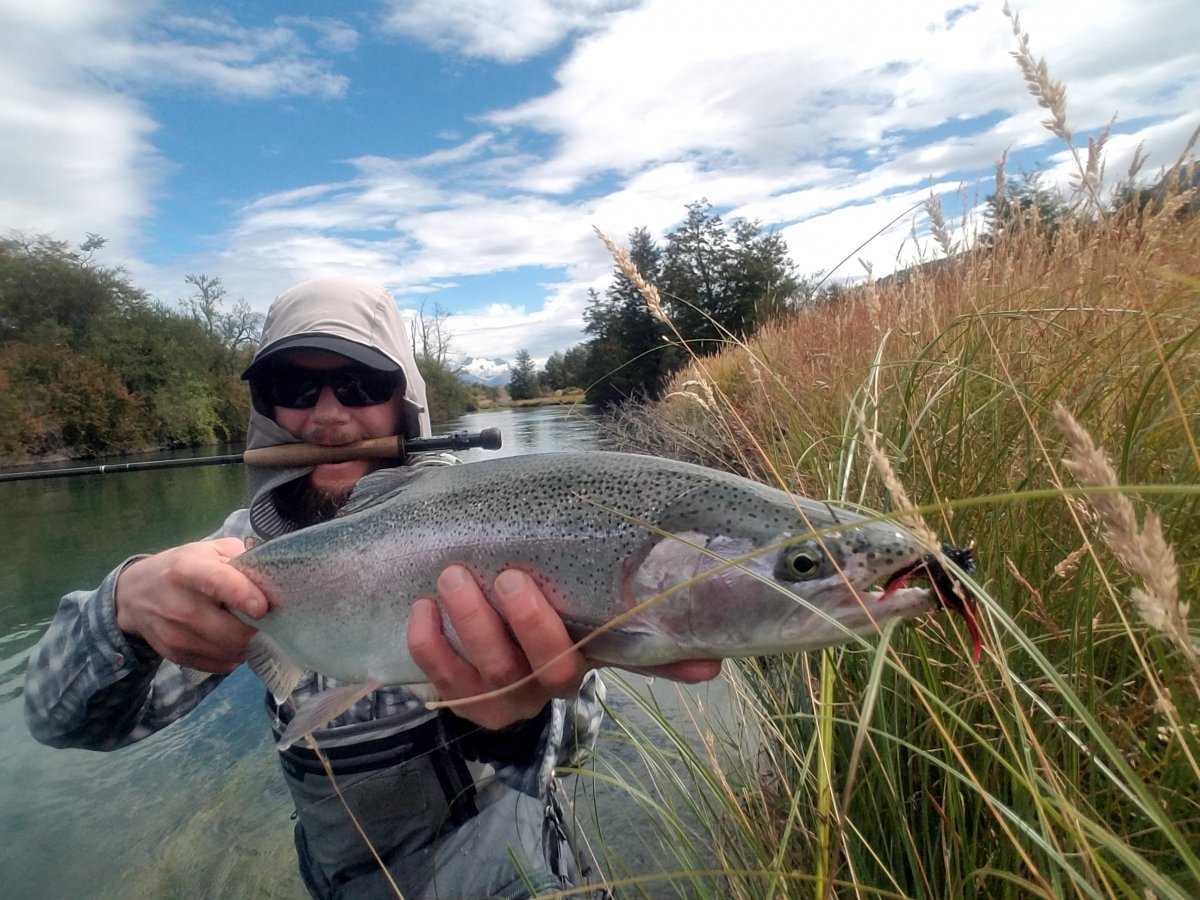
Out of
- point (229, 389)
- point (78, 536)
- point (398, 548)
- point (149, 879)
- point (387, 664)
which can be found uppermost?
point (229, 389)

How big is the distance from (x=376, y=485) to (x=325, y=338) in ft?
3.71

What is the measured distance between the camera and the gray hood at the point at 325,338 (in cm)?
309

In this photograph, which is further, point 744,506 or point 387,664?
point 387,664

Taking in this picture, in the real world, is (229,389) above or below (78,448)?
above

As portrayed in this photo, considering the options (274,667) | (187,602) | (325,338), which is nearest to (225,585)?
(187,602)

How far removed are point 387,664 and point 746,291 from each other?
38171 millimetres

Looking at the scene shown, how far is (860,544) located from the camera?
1431 millimetres

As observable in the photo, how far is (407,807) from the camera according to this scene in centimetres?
247

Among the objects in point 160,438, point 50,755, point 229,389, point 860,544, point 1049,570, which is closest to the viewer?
point 860,544

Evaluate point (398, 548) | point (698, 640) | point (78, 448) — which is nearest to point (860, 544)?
point (698, 640)

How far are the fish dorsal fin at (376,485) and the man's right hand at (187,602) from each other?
0.41m

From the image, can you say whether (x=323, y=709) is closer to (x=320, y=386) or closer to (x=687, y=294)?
(x=320, y=386)

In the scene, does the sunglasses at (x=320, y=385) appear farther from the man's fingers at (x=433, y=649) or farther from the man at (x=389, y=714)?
the man's fingers at (x=433, y=649)

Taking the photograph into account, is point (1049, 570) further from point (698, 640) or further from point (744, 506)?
point (698, 640)
